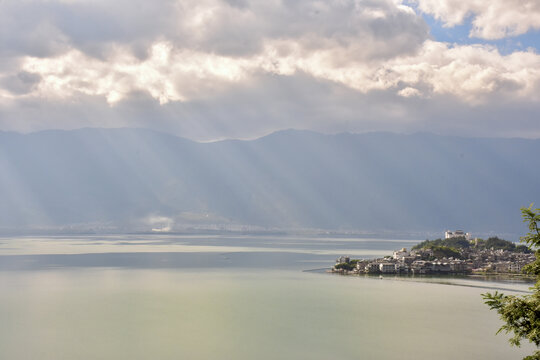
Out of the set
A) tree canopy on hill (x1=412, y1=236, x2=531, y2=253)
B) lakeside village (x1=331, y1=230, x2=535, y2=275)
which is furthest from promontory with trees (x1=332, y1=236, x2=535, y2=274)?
tree canopy on hill (x1=412, y1=236, x2=531, y2=253)

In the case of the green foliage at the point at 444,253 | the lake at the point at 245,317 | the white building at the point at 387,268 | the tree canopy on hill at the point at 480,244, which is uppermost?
the tree canopy on hill at the point at 480,244

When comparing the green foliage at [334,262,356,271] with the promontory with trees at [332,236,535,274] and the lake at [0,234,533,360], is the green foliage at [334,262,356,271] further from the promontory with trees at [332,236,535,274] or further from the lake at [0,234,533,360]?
the lake at [0,234,533,360]

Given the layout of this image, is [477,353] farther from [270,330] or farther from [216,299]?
[216,299]

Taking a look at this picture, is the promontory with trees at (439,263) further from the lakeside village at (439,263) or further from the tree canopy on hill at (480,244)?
the tree canopy on hill at (480,244)

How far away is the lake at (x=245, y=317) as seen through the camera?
31.1 metres

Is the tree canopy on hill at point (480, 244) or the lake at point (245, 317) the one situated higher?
the tree canopy on hill at point (480, 244)

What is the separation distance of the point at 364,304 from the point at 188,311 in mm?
15433

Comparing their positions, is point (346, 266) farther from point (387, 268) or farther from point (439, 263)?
point (439, 263)

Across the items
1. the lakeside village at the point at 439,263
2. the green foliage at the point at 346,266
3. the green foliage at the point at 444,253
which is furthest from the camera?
the green foliage at the point at 444,253

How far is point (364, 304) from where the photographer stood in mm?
48312

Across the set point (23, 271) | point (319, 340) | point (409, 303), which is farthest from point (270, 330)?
point (23, 271)

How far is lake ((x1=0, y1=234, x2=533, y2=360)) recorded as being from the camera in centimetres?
3108

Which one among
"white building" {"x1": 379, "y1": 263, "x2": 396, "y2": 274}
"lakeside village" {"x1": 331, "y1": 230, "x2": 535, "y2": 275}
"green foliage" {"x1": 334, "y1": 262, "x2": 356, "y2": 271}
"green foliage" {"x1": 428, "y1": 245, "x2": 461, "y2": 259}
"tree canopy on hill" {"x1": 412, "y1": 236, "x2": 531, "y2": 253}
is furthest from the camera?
"tree canopy on hill" {"x1": 412, "y1": 236, "x2": 531, "y2": 253}

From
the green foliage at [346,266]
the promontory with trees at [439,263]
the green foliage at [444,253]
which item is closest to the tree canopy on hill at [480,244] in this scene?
the green foliage at [444,253]
